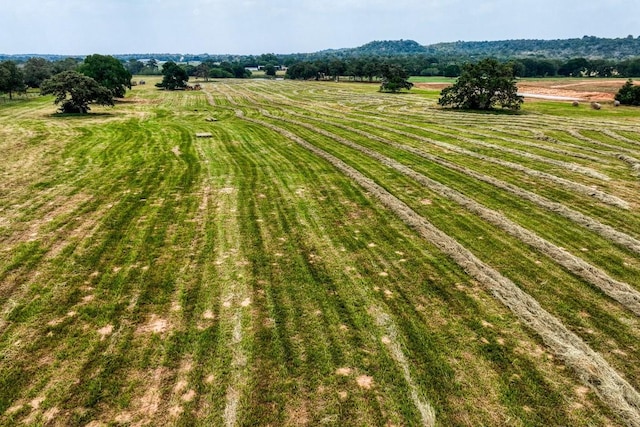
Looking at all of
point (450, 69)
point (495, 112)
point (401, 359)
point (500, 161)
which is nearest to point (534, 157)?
point (500, 161)

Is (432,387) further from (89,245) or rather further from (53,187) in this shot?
(53,187)

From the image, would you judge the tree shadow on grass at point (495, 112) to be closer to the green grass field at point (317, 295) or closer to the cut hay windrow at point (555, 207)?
the cut hay windrow at point (555, 207)

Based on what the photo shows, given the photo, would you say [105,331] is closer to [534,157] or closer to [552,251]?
[552,251]

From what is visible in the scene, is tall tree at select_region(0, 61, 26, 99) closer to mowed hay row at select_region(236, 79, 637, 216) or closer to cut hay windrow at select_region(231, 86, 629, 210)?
mowed hay row at select_region(236, 79, 637, 216)

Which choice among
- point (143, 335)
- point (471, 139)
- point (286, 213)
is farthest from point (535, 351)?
point (471, 139)

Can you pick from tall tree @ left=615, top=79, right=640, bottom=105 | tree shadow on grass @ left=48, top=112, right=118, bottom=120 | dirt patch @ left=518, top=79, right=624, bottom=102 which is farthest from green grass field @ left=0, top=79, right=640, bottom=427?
dirt patch @ left=518, top=79, right=624, bottom=102
